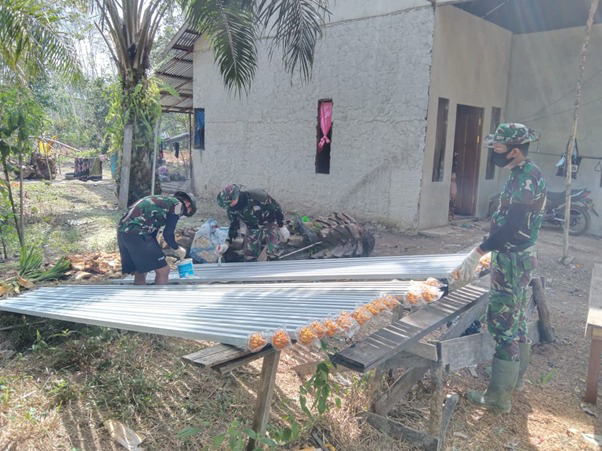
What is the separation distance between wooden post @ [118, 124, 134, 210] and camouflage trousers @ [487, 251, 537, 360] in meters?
8.17

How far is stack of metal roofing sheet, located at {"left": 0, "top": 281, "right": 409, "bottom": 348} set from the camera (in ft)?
7.39

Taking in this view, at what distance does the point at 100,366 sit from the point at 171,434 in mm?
944

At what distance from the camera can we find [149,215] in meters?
4.32

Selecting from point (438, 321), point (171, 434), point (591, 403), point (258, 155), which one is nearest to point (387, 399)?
point (438, 321)

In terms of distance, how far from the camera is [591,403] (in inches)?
130

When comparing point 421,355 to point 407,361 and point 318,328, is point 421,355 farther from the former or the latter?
point 318,328

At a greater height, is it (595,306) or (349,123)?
(349,123)

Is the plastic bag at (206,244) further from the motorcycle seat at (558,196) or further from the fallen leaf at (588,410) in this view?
the motorcycle seat at (558,196)

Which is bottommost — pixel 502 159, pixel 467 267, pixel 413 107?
pixel 467 267

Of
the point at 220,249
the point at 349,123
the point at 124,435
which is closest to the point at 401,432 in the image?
the point at 124,435

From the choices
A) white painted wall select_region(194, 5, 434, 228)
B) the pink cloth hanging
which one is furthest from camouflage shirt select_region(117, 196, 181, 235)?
the pink cloth hanging

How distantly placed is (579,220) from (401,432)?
7.86 meters

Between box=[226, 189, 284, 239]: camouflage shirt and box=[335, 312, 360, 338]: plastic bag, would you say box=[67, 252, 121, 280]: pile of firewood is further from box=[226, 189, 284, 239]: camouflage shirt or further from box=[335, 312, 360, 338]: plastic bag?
box=[335, 312, 360, 338]: plastic bag

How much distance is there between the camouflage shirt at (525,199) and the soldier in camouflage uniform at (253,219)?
308cm
